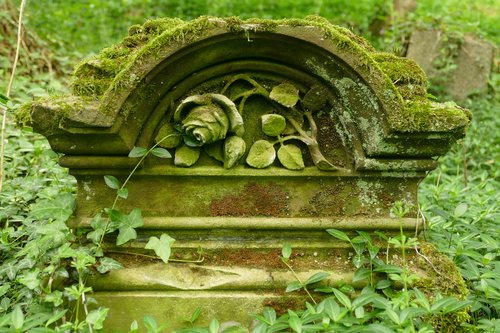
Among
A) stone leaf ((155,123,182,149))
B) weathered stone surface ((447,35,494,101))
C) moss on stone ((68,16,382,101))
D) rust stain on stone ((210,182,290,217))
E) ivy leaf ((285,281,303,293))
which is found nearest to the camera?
moss on stone ((68,16,382,101))

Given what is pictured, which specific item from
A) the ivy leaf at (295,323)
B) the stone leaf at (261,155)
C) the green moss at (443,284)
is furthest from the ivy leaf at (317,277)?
the stone leaf at (261,155)

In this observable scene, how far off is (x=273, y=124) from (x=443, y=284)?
43.1 inches

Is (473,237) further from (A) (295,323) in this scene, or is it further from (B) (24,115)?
(B) (24,115)

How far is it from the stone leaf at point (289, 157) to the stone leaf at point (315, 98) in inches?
8.4

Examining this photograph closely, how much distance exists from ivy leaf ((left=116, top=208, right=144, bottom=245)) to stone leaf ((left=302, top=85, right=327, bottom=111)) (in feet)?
3.05

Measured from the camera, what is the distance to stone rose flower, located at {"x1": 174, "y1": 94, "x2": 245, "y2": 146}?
88.4 inches

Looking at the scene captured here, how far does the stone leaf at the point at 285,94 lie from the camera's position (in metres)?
2.35

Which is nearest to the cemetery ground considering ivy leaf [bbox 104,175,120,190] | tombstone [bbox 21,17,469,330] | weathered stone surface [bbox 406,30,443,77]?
tombstone [bbox 21,17,469,330]

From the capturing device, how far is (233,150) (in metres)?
2.33

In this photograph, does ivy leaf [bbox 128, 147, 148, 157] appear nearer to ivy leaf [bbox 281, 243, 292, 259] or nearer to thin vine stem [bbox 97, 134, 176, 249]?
thin vine stem [bbox 97, 134, 176, 249]

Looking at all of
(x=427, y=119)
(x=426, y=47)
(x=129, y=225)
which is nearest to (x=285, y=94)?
(x=427, y=119)

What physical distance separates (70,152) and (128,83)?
1.38 ft

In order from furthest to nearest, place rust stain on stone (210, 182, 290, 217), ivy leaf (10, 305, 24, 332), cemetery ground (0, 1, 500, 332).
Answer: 1. rust stain on stone (210, 182, 290, 217)
2. cemetery ground (0, 1, 500, 332)
3. ivy leaf (10, 305, 24, 332)

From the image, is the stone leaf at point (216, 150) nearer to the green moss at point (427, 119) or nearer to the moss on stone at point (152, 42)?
the moss on stone at point (152, 42)
